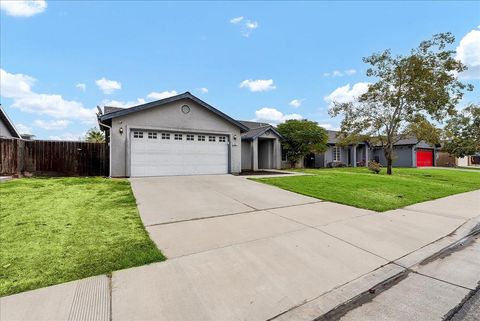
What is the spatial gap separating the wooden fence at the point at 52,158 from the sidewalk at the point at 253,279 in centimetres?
1047

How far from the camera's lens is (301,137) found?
20047mm

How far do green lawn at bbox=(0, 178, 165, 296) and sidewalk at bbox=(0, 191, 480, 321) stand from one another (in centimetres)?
30

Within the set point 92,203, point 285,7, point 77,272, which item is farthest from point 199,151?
point 77,272

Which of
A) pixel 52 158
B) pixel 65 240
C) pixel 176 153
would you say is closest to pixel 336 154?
pixel 176 153

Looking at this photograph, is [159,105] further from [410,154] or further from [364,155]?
[410,154]

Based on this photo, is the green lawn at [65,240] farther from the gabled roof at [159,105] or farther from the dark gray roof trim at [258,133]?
the dark gray roof trim at [258,133]

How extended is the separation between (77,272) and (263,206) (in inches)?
187

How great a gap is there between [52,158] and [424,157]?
134 feet

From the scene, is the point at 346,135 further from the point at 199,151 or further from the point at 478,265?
the point at 478,265

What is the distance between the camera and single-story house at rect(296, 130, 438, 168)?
997 inches

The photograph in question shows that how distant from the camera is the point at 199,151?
1423 centimetres

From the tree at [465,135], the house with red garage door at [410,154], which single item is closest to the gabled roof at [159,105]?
the house with red garage door at [410,154]

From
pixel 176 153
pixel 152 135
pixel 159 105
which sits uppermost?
pixel 159 105

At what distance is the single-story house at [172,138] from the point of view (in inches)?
487
